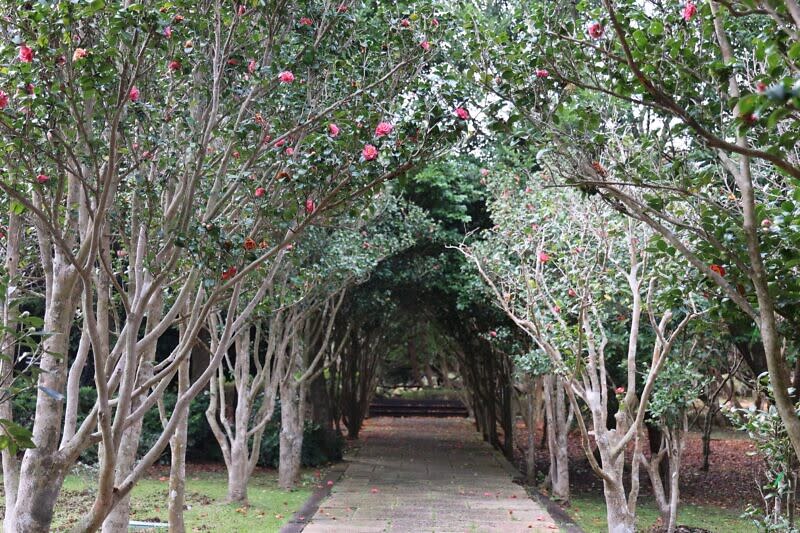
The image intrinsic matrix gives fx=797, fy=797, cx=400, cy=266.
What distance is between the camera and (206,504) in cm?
1148

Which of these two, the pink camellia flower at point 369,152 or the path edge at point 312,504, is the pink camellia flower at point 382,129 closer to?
the pink camellia flower at point 369,152

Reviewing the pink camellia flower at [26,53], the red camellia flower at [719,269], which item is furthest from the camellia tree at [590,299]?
the pink camellia flower at [26,53]

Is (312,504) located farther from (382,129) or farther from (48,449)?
(382,129)

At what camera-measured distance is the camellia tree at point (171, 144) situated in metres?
4.09

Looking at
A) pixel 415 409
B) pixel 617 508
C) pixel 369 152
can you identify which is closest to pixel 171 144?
pixel 369 152

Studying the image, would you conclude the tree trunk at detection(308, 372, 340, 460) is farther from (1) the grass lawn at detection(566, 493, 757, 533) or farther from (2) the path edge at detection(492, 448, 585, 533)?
(1) the grass lawn at detection(566, 493, 757, 533)

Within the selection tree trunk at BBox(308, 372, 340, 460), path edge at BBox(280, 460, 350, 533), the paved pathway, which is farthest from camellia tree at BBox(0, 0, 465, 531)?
tree trunk at BBox(308, 372, 340, 460)

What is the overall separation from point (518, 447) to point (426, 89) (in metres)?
18.0

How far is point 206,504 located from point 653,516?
6.52 meters

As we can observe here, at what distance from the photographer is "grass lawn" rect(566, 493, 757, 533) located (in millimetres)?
10555

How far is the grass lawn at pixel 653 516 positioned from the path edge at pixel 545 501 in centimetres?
16

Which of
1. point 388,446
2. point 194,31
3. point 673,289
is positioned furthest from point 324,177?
point 388,446

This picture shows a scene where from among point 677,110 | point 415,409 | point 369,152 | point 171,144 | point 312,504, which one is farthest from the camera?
point 415,409

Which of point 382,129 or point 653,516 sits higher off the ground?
point 382,129
